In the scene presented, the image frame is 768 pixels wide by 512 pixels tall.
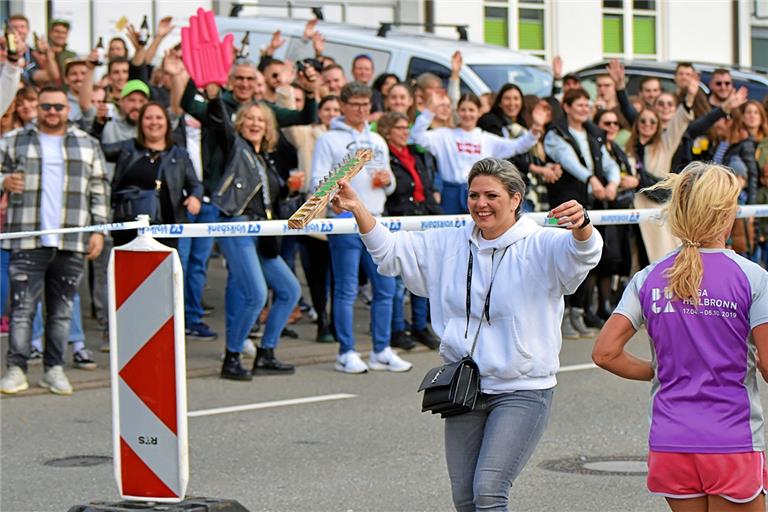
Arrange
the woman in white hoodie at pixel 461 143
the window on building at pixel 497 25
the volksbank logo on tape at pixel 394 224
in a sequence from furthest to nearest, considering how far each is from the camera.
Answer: the window on building at pixel 497 25 → the woman in white hoodie at pixel 461 143 → the volksbank logo on tape at pixel 394 224

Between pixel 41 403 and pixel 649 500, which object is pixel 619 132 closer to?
pixel 41 403

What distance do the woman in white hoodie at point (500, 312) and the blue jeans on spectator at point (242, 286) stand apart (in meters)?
5.51

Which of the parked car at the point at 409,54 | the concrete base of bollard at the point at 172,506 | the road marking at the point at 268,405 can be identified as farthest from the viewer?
the parked car at the point at 409,54

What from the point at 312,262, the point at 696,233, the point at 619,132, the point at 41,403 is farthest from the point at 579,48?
the point at 696,233

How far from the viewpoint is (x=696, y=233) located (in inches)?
195

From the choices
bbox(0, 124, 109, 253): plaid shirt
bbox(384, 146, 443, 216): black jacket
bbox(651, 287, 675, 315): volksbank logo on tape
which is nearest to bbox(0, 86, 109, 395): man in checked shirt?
bbox(0, 124, 109, 253): plaid shirt

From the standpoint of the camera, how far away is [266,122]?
38.4 feet

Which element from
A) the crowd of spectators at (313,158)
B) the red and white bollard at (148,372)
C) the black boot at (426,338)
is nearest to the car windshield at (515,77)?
the crowd of spectators at (313,158)

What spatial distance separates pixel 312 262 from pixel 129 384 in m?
6.80

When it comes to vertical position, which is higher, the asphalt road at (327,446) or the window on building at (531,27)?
the window on building at (531,27)

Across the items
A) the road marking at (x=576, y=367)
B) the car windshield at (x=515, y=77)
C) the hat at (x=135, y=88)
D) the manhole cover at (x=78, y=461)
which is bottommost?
the manhole cover at (x=78, y=461)

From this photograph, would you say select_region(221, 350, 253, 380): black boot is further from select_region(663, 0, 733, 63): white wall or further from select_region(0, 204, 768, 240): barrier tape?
select_region(663, 0, 733, 63): white wall

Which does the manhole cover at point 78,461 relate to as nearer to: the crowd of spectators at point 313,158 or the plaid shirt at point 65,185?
the crowd of spectators at point 313,158

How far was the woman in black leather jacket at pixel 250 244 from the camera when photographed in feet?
37.5
